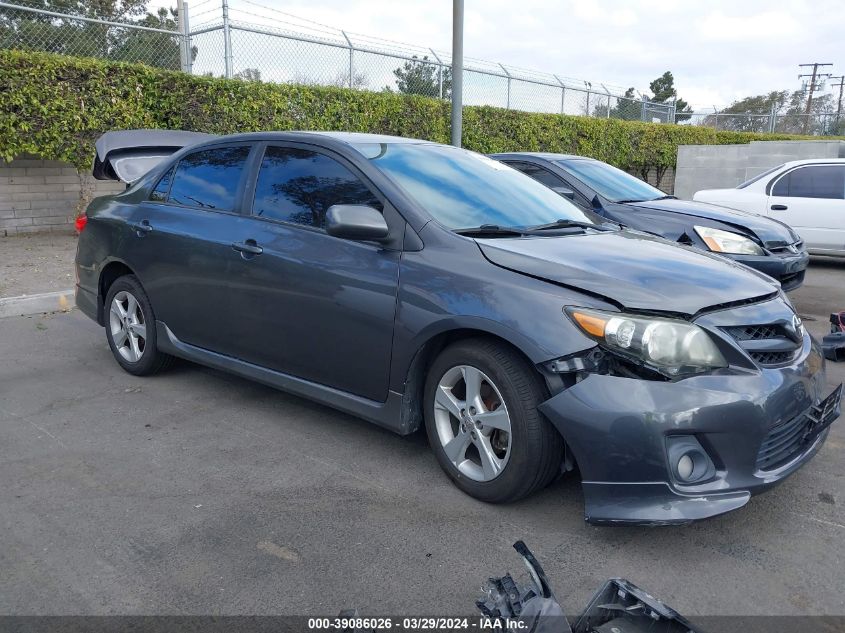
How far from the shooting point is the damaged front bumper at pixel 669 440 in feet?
8.89

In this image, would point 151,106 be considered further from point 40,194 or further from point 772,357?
point 772,357

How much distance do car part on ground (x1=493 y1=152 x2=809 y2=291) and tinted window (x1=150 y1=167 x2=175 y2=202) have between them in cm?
357

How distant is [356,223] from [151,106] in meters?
7.86

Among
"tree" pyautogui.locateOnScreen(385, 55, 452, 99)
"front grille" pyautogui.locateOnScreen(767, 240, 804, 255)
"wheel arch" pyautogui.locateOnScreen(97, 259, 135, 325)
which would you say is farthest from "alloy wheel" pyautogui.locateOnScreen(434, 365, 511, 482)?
"tree" pyautogui.locateOnScreen(385, 55, 452, 99)

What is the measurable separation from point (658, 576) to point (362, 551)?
44.7 inches

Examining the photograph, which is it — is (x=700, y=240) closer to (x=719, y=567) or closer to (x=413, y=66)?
(x=719, y=567)

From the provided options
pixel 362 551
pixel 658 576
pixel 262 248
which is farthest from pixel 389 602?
pixel 262 248

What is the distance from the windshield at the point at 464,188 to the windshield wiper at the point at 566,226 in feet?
0.12

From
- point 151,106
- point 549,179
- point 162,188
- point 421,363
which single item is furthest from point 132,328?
point 151,106

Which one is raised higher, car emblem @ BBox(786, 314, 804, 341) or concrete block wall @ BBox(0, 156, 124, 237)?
concrete block wall @ BBox(0, 156, 124, 237)

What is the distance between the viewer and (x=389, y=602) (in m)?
2.56

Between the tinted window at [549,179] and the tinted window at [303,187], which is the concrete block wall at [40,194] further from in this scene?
the tinted window at [303,187]

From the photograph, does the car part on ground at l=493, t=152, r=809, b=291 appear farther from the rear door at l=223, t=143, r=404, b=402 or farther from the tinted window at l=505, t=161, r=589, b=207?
the rear door at l=223, t=143, r=404, b=402

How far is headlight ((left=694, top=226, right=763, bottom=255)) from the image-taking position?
21.5 feet
